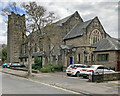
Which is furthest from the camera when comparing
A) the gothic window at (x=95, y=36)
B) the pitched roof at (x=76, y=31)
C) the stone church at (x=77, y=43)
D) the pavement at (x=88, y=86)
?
the pitched roof at (x=76, y=31)

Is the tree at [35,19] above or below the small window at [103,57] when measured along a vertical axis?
above

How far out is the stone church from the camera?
22562 mm

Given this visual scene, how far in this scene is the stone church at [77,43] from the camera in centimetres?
2256

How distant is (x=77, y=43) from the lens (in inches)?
1313

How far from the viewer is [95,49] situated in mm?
28766

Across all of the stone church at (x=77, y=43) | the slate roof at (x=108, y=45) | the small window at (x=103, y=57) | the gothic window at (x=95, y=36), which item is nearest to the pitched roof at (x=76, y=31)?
the stone church at (x=77, y=43)

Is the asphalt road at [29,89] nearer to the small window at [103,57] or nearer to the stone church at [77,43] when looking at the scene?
the stone church at [77,43]

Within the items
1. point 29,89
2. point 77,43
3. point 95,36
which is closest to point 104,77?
point 29,89

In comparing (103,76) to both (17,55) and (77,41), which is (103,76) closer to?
(77,41)

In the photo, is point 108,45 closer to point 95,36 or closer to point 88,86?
point 95,36

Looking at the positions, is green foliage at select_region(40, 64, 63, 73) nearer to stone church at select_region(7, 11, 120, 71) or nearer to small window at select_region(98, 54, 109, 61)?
stone church at select_region(7, 11, 120, 71)

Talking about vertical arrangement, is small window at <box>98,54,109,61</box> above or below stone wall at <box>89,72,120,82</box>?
above

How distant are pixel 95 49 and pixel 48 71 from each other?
30.4ft

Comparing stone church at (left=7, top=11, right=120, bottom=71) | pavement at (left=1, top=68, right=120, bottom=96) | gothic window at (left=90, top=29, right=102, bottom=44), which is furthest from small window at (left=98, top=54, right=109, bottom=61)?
pavement at (left=1, top=68, right=120, bottom=96)
